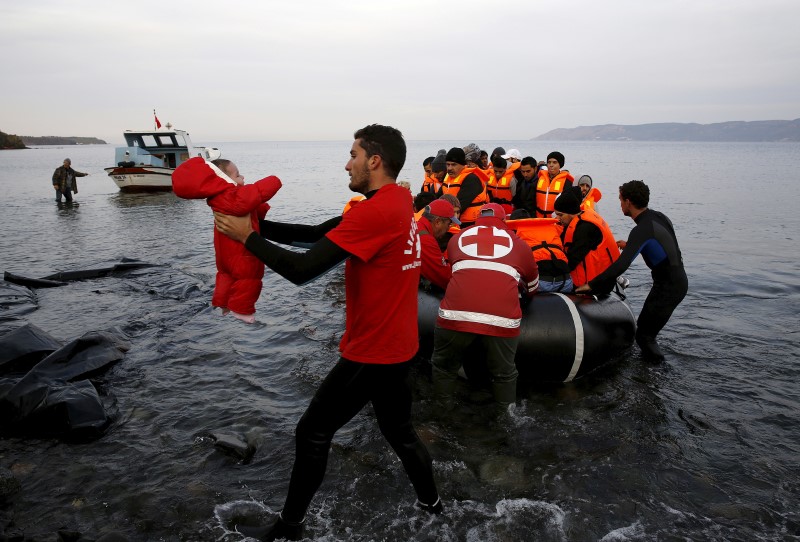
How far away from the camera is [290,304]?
31.3 ft

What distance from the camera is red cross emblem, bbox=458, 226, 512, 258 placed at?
471 centimetres

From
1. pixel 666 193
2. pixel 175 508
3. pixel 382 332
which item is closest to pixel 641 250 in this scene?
pixel 382 332

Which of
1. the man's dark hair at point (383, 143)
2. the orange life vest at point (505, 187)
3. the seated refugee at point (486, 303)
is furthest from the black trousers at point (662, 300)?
the orange life vest at point (505, 187)

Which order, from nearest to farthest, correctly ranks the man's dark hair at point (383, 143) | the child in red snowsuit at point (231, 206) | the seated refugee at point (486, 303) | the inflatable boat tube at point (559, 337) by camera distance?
the child in red snowsuit at point (231, 206) → the man's dark hair at point (383, 143) → the seated refugee at point (486, 303) → the inflatable boat tube at point (559, 337)

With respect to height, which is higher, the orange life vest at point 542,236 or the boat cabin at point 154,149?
the boat cabin at point 154,149

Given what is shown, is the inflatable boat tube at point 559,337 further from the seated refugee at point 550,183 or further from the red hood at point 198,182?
the seated refugee at point 550,183

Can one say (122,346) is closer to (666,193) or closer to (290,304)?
(290,304)

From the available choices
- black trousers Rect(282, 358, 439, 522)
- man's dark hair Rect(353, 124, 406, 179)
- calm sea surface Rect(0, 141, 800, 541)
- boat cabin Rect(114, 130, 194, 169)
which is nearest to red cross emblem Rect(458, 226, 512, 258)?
calm sea surface Rect(0, 141, 800, 541)

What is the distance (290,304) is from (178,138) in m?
26.1

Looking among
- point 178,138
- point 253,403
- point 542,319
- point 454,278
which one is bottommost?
point 253,403

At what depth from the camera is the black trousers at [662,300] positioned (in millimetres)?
6145

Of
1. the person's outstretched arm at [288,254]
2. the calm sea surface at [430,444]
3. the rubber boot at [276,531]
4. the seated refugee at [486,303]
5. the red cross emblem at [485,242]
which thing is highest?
the person's outstretched arm at [288,254]

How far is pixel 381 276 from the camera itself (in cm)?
287

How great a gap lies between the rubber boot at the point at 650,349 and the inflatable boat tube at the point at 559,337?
0.64 metres
